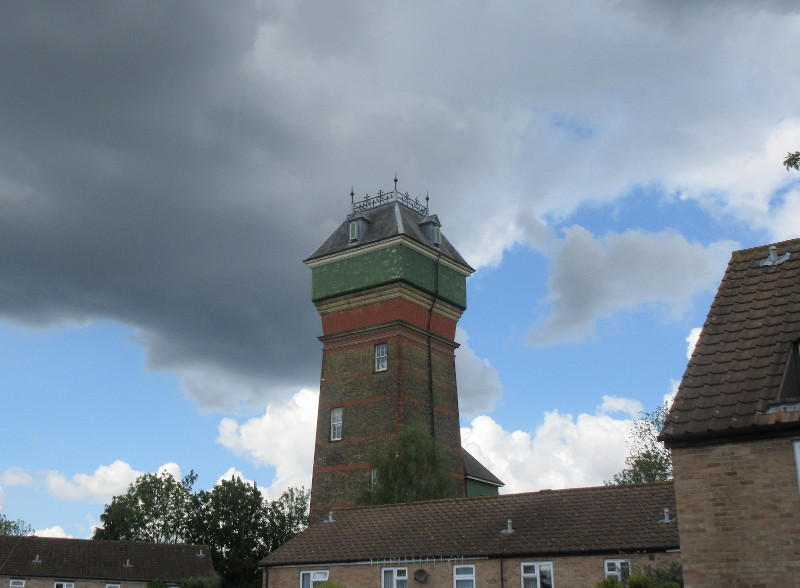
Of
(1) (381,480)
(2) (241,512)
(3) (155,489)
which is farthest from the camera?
(3) (155,489)

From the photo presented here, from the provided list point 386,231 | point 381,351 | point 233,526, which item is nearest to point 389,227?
point 386,231

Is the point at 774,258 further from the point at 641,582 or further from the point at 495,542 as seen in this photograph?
the point at 495,542

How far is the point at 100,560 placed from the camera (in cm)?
5656

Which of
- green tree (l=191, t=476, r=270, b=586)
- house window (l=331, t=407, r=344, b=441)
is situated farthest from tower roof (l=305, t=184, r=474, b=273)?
green tree (l=191, t=476, r=270, b=586)

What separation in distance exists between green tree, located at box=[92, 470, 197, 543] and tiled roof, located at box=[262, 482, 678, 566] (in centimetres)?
4264

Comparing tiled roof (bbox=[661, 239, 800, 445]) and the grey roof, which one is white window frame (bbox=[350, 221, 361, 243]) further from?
tiled roof (bbox=[661, 239, 800, 445])

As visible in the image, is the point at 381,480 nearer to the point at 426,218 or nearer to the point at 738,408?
the point at 426,218

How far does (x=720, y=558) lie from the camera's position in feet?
47.2

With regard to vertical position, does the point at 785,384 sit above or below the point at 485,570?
above

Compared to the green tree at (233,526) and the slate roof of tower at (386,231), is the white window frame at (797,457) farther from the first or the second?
the green tree at (233,526)

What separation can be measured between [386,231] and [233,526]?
27174mm

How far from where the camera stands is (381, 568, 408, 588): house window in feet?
94.9

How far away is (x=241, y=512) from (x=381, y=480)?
22582 mm

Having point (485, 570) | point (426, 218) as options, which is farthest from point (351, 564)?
point (426, 218)
